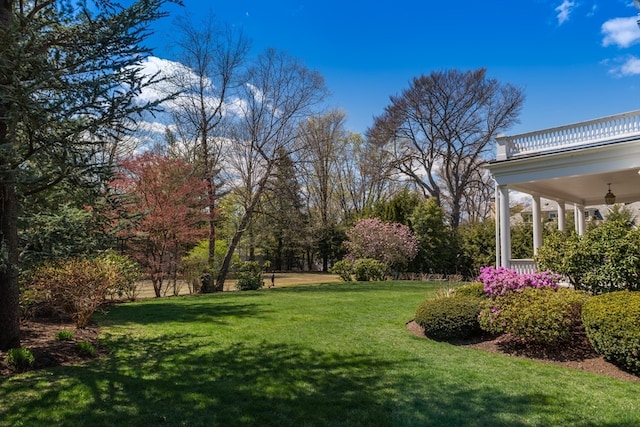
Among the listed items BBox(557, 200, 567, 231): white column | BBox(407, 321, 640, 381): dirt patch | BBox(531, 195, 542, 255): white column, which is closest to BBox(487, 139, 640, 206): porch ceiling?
BBox(531, 195, 542, 255): white column

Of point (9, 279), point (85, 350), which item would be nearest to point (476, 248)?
point (85, 350)

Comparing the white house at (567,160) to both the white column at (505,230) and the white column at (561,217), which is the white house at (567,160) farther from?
the white column at (561,217)

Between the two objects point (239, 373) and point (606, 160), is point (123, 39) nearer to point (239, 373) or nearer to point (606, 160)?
point (239, 373)

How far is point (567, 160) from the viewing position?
32.7 feet

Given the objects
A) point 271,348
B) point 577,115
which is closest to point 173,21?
point 271,348

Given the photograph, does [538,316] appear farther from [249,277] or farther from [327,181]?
[327,181]

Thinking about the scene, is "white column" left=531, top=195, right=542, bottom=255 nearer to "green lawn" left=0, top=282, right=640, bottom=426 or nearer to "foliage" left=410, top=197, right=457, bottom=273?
"foliage" left=410, top=197, right=457, bottom=273

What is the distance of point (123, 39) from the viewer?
535 centimetres

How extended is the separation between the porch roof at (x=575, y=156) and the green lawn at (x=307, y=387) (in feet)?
21.3

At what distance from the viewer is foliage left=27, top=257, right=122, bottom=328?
6.94 metres

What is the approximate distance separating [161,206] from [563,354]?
13173 millimetres

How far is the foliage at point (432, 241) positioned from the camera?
861 inches

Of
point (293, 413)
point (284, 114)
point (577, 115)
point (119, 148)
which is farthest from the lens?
point (119, 148)

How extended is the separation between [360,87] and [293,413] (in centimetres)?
1831
